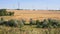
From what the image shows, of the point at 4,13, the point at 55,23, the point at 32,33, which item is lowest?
the point at 4,13

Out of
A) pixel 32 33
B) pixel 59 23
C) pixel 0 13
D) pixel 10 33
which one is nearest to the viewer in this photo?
pixel 10 33

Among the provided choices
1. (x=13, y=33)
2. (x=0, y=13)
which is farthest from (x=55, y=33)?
(x=0, y=13)

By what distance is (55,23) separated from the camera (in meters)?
37.9

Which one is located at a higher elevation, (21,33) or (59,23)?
(21,33)

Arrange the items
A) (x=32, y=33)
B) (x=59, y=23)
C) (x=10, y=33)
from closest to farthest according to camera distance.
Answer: (x=10, y=33), (x=32, y=33), (x=59, y=23)

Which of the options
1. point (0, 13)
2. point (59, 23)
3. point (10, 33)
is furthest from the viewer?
point (0, 13)

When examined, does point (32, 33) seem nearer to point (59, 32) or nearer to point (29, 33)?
point (29, 33)

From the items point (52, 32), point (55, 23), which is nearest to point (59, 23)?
point (55, 23)

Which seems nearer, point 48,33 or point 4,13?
point 48,33

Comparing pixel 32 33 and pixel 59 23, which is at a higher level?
pixel 32 33

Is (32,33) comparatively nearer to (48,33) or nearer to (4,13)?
(48,33)

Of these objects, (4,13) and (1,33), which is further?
(4,13)

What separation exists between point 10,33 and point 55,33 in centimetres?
277

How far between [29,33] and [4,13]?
8809 cm
